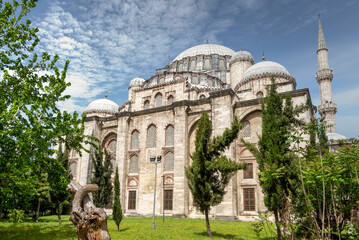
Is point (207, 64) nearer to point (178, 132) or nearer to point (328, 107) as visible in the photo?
point (178, 132)

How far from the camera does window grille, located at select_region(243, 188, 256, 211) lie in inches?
674

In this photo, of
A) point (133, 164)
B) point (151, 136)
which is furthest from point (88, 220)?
point (133, 164)

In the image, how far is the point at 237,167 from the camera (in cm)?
1046

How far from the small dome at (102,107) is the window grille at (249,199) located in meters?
20.3

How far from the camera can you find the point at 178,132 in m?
19.9

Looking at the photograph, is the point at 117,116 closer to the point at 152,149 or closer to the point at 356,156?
the point at 152,149

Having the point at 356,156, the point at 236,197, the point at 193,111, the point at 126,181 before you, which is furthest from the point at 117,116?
the point at 356,156

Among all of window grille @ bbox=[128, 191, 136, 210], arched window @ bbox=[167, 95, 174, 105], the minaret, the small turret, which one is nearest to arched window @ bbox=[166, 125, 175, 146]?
arched window @ bbox=[167, 95, 174, 105]

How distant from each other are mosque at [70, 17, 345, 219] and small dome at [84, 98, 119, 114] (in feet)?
19.9

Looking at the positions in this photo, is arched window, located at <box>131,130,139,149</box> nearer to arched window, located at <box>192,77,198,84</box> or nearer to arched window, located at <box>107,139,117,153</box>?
arched window, located at <box>107,139,117,153</box>

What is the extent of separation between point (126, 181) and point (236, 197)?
879cm

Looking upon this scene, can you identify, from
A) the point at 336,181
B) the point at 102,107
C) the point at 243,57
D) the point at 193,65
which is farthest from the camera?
the point at 193,65

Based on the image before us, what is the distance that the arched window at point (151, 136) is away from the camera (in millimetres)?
21625

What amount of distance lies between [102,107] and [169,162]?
51.6 feet
